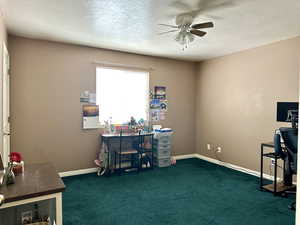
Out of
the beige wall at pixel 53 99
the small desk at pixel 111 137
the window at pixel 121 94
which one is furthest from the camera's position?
the window at pixel 121 94

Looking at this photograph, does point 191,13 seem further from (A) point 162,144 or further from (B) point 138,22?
(A) point 162,144

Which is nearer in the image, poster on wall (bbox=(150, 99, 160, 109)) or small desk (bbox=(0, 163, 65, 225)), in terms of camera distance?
small desk (bbox=(0, 163, 65, 225))

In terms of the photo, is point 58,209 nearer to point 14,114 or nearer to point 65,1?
point 65,1

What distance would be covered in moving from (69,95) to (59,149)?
1037 mm

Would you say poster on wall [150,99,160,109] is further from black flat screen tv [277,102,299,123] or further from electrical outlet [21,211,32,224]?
electrical outlet [21,211,32,224]

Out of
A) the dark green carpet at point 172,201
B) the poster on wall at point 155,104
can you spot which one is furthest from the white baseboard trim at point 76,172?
the poster on wall at point 155,104

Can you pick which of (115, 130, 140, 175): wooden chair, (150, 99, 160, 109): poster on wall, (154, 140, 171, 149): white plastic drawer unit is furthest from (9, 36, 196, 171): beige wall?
(154, 140, 171, 149): white plastic drawer unit

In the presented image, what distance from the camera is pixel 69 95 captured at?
13.3ft

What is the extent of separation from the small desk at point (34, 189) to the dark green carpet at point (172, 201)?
1055mm

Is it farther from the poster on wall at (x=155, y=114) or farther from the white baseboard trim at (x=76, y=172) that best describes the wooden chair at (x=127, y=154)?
the poster on wall at (x=155, y=114)

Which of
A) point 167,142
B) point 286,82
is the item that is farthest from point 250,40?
point 167,142

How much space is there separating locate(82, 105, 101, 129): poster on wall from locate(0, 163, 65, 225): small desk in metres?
2.41

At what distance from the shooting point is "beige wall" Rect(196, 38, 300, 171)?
368 centimetres

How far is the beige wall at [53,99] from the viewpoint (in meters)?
3.65
